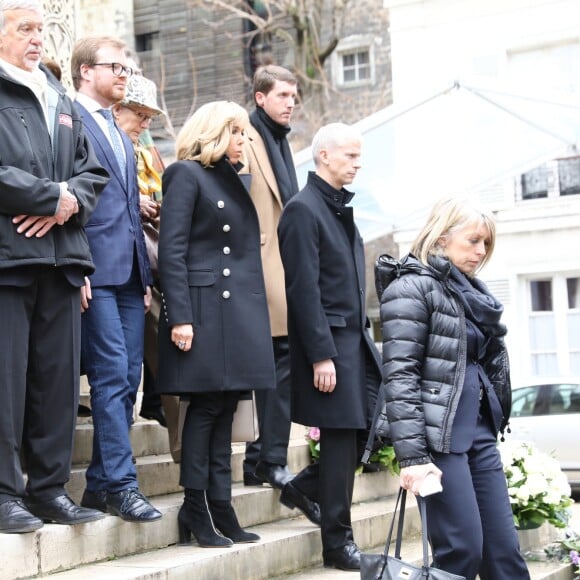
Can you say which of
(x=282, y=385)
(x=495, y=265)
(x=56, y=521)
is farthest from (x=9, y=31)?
(x=495, y=265)

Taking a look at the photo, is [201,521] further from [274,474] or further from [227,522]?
[274,474]

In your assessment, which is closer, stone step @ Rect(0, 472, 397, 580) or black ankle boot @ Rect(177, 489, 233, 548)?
stone step @ Rect(0, 472, 397, 580)

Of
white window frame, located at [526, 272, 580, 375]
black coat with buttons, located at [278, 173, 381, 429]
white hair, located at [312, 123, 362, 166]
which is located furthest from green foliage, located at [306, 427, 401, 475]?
white window frame, located at [526, 272, 580, 375]

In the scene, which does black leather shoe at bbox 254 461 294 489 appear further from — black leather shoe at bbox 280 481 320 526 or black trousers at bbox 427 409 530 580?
black trousers at bbox 427 409 530 580

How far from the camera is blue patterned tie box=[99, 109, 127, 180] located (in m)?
5.78

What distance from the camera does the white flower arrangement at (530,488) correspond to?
6.97 meters

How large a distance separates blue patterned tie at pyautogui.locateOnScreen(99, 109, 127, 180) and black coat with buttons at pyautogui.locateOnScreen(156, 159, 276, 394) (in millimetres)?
207

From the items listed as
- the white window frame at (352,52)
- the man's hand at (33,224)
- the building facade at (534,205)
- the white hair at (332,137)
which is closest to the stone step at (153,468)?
the man's hand at (33,224)

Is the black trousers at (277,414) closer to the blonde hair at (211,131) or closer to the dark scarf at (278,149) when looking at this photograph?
the dark scarf at (278,149)

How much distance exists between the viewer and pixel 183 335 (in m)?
5.52

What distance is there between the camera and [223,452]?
5688 millimetres

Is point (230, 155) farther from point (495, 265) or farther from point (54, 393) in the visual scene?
point (495, 265)

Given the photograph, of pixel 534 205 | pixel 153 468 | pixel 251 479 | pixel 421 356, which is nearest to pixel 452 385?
pixel 421 356

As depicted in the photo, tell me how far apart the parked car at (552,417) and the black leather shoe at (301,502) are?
8.56 meters
